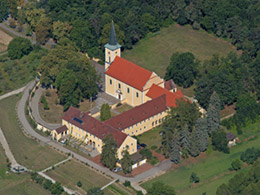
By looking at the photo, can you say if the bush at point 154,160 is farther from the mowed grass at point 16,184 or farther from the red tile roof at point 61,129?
the mowed grass at point 16,184

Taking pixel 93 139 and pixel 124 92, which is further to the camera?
pixel 124 92

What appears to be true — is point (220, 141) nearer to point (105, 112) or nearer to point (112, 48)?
point (105, 112)

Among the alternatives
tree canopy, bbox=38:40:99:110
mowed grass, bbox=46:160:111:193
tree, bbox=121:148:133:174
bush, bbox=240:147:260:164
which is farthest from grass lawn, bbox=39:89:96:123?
bush, bbox=240:147:260:164

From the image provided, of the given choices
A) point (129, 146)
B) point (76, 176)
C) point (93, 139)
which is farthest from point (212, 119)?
point (76, 176)

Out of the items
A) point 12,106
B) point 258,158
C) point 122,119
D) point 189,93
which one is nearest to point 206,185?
point 258,158

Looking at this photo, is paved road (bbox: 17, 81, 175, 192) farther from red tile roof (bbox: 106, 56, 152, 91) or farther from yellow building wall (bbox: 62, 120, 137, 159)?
red tile roof (bbox: 106, 56, 152, 91)
